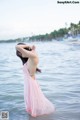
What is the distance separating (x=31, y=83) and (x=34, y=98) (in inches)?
5.8

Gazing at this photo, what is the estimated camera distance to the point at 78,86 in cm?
471

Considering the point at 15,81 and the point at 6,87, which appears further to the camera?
the point at 15,81

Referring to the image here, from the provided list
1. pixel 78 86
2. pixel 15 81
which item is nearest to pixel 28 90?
pixel 78 86

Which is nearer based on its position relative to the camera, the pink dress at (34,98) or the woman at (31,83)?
the woman at (31,83)

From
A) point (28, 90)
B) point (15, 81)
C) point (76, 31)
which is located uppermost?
point (28, 90)

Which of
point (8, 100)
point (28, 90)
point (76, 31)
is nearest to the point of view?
point (28, 90)

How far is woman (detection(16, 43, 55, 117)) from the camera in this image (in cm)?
315

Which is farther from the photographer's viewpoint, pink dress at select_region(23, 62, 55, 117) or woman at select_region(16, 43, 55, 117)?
pink dress at select_region(23, 62, 55, 117)

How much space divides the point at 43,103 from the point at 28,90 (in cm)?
20

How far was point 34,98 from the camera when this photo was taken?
3332mm

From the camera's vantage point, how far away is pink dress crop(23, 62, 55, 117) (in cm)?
328

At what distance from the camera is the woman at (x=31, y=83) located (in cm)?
315

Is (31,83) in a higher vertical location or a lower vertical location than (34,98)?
higher

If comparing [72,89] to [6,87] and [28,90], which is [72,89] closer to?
[6,87]
